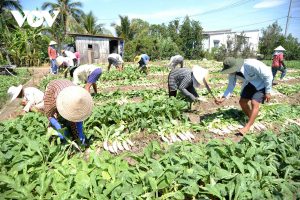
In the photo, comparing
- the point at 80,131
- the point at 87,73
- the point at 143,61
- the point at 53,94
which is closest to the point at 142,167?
the point at 80,131

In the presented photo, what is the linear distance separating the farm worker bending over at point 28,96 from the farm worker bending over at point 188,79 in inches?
107

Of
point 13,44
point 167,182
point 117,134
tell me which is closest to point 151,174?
point 167,182

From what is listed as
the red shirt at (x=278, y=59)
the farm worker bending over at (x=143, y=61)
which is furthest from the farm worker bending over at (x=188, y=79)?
the farm worker bending over at (x=143, y=61)

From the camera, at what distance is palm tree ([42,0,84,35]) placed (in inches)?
1102

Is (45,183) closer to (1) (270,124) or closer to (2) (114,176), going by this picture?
(2) (114,176)

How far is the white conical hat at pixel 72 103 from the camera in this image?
3.44 m

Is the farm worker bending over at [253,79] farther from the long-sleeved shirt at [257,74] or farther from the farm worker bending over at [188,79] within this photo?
the farm worker bending over at [188,79]

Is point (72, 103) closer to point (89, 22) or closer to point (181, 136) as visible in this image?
point (181, 136)

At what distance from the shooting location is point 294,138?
137 inches

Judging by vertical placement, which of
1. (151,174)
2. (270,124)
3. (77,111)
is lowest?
(270,124)

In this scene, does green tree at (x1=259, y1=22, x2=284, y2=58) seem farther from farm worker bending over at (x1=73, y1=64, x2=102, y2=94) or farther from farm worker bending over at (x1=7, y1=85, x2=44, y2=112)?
farm worker bending over at (x1=7, y1=85, x2=44, y2=112)

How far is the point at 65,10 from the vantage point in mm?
28562

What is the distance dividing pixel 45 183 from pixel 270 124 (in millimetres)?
4521

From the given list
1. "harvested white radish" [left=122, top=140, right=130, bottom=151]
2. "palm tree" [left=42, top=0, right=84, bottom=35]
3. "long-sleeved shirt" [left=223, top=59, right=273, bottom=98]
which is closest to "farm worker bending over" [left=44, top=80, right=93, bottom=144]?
"harvested white radish" [left=122, top=140, right=130, bottom=151]
